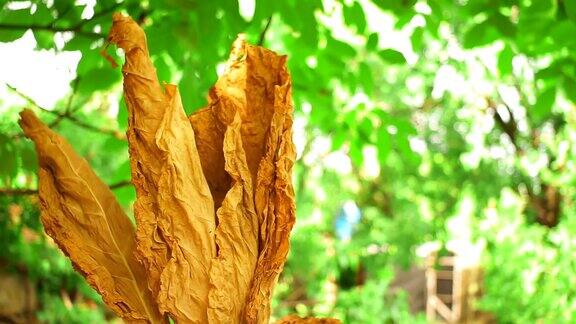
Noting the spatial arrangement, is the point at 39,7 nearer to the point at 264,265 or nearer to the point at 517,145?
the point at 264,265

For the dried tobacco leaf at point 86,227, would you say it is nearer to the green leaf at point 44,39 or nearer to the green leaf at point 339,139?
the green leaf at point 44,39

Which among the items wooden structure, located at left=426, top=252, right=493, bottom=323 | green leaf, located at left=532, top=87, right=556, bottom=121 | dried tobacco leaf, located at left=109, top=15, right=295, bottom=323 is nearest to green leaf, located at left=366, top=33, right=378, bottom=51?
green leaf, located at left=532, top=87, right=556, bottom=121

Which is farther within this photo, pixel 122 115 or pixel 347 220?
pixel 347 220

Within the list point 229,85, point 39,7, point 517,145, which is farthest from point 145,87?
point 517,145

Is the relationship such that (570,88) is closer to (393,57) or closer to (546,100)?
(546,100)

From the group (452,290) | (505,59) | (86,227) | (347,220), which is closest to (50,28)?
(86,227)

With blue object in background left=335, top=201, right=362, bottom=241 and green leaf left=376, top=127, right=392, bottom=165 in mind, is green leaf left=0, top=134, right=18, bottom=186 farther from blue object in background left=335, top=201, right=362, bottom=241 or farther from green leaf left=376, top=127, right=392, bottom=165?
blue object in background left=335, top=201, right=362, bottom=241
